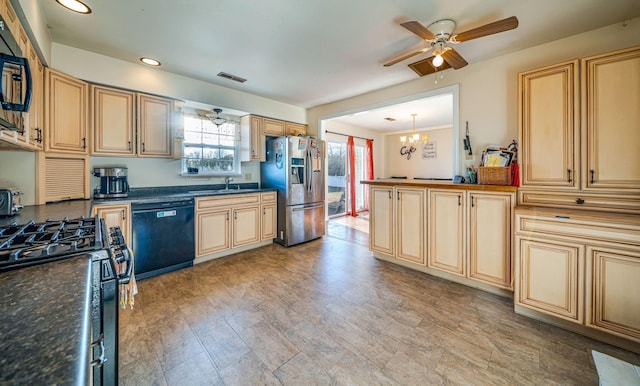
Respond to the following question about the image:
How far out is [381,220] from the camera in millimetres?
3443

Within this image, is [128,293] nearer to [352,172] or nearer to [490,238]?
[490,238]

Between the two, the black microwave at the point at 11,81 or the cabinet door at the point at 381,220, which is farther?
the cabinet door at the point at 381,220

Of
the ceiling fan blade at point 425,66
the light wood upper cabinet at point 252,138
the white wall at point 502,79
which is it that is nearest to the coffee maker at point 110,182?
the light wood upper cabinet at point 252,138

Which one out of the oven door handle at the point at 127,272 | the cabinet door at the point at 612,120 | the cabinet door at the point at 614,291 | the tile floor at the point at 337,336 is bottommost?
the tile floor at the point at 337,336

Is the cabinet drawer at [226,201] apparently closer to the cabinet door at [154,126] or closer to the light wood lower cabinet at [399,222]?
the cabinet door at [154,126]

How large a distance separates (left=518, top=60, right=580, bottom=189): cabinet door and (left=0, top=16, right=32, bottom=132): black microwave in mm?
3604

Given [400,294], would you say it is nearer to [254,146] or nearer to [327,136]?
[254,146]

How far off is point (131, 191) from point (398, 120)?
5.57 metres

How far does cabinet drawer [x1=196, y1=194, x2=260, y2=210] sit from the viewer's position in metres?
3.37

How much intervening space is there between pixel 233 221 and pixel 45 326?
3.30 meters

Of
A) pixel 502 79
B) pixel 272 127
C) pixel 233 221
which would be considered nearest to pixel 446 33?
pixel 502 79

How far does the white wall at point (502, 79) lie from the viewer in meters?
Answer: 2.22

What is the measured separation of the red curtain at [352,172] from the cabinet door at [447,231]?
13.3 ft

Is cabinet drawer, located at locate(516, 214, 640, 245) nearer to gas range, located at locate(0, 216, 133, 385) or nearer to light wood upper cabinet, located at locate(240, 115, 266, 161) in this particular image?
gas range, located at locate(0, 216, 133, 385)
